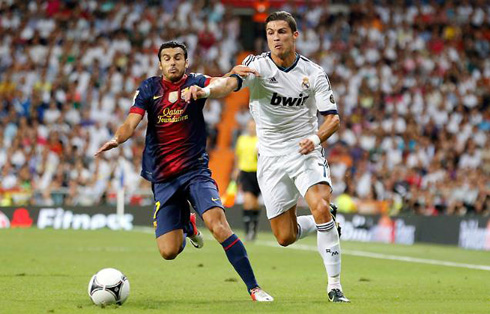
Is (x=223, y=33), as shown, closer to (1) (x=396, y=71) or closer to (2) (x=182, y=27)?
(2) (x=182, y=27)

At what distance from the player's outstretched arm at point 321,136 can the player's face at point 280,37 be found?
80cm

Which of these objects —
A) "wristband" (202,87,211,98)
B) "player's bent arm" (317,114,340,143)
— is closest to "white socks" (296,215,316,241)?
"player's bent arm" (317,114,340,143)

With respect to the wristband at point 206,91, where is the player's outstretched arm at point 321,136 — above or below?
below

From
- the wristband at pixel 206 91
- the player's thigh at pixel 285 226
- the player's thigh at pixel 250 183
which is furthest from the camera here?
the player's thigh at pixel 250 183

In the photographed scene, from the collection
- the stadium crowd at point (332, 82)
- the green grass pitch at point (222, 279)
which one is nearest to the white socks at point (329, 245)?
the green grass pitch at point (222, 279)

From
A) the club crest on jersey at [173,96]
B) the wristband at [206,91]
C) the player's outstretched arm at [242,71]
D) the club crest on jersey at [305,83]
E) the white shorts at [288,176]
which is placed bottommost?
the white shorts at [288,176]

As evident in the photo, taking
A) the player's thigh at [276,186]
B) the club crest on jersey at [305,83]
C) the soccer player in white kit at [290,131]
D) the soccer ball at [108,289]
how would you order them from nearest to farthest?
the soccer ball at [108,289] < the soccer player in white kit at [290,131] < the club crest on jersey at [305,83] < the player's thigh at [276,186]

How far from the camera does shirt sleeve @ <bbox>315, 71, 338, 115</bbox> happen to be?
9.23m

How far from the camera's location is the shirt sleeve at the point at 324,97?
30.3 feet

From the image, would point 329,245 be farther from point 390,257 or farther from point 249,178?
point 249,178

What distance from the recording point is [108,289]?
8.52 metres

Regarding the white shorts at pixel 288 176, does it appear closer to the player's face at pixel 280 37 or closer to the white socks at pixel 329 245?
the white socks at pixel 329 245

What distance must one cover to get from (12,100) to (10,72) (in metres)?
1.27

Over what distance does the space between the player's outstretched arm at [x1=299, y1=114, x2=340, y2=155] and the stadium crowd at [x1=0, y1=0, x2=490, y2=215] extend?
46.6ft
